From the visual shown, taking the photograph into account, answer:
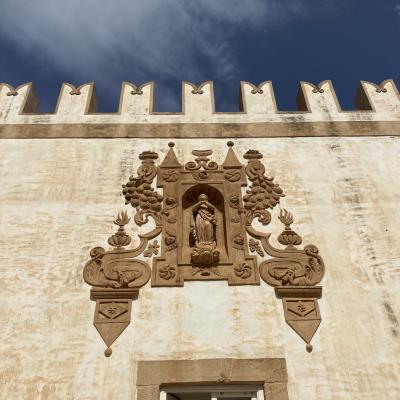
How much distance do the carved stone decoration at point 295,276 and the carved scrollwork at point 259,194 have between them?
10.0 inches

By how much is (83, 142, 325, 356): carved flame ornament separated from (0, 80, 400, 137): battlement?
819 millimetres

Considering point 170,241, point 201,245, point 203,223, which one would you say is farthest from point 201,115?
point 201,245

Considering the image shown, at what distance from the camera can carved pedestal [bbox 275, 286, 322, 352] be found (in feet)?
19.7

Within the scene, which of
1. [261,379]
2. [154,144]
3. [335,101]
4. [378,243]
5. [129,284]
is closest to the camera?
[261,379]

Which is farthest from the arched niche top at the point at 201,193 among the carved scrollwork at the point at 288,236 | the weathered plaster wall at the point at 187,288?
the carved scrollwork at the point at 288,236

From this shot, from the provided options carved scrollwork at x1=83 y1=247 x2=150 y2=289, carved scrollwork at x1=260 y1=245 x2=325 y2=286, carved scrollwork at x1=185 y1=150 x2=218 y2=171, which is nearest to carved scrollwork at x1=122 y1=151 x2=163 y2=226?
carved scrollwork at x1=185 y1=150 x2=218 y2=171

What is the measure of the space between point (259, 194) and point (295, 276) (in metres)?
1.44

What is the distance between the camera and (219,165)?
7.82 meters

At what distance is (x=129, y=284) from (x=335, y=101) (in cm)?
506

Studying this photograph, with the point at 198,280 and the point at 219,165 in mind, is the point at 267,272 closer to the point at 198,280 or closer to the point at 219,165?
the point at 198,280

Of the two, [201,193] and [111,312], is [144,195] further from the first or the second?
[111,312]

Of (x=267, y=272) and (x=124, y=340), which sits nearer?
(x=124, y=340)

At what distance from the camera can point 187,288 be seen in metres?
6.38

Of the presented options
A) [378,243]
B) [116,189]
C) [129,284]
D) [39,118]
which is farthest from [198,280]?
[39,118]
